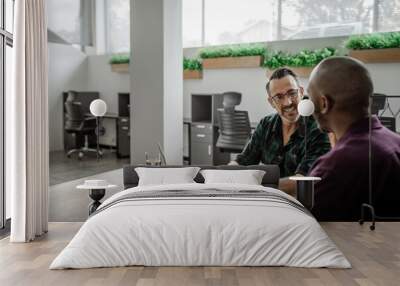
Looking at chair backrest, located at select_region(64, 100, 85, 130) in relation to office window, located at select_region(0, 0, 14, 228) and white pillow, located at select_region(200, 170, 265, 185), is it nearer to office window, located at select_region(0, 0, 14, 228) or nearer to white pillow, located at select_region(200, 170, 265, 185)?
office window, located at select_region(0, 0, 14, 228)

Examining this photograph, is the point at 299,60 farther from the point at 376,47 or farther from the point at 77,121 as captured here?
the point at 77,121

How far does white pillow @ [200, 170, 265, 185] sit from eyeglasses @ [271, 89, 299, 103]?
913 mm

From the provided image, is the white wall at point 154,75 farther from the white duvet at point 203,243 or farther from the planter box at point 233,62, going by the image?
the white duvet at point 203,243

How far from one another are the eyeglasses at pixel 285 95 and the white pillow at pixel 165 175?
1.28 meters

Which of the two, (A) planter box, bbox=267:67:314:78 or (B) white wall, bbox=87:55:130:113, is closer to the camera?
(A) planter box, bbox=267:67:314:78

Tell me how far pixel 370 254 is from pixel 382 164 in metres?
1.45

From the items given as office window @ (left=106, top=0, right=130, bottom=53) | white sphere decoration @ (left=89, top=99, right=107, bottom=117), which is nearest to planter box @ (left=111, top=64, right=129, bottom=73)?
office window @ (left=106, top=0, right=130, bottom=53)

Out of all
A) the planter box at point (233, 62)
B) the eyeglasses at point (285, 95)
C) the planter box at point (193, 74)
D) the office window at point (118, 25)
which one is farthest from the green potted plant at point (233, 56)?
the office window at point (118, 25)

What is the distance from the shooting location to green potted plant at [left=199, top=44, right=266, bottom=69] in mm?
6828

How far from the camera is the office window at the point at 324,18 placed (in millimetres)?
6488

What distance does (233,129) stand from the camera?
6.65 m

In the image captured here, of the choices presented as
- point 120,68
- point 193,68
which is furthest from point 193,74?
point 120,68

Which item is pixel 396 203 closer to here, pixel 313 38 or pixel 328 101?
pixel 328 101

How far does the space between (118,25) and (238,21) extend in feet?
10.8
